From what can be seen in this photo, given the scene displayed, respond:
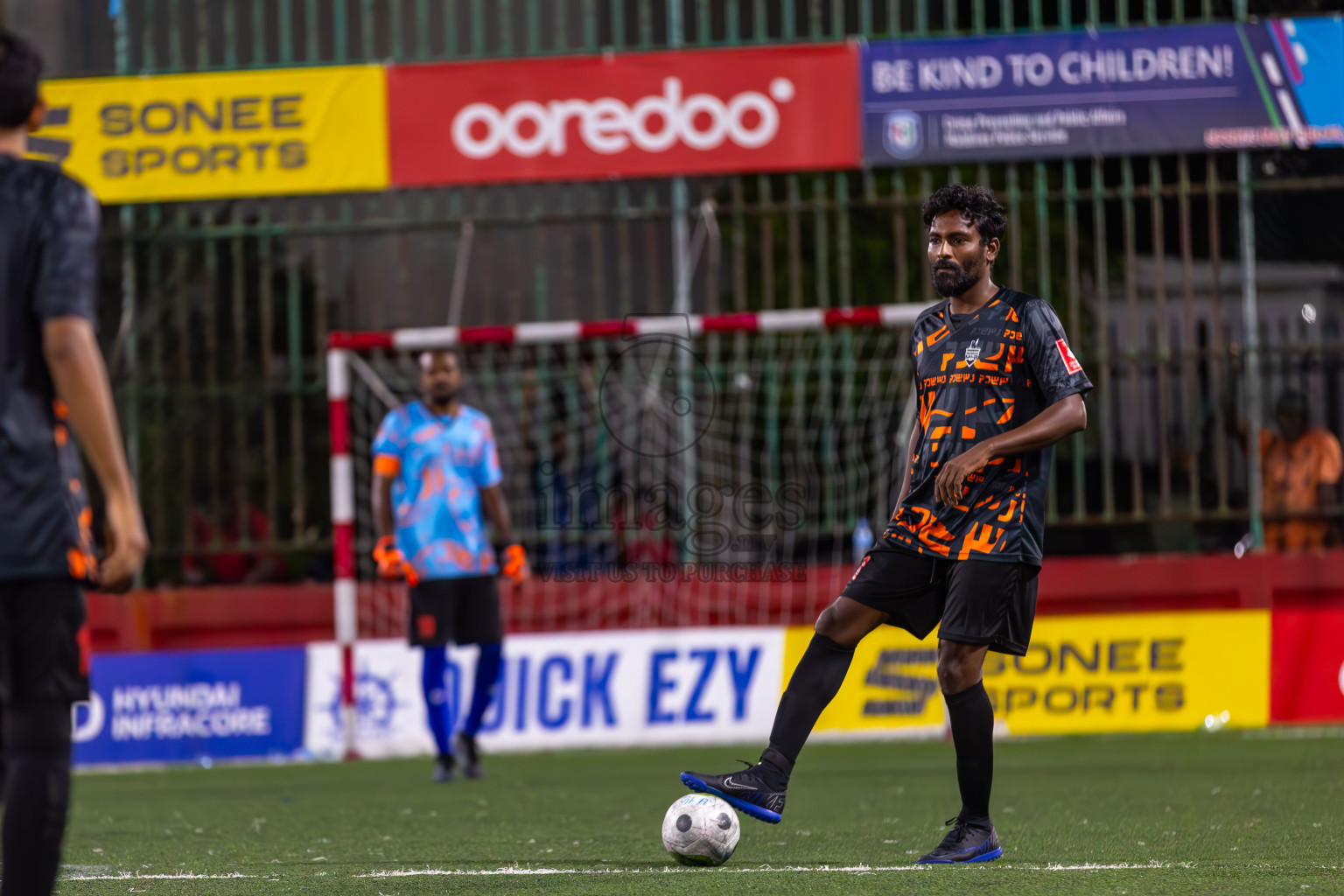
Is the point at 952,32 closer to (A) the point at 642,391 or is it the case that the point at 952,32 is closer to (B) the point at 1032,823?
(A) the point at 642,391

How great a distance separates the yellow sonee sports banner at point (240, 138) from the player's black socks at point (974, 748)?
730cm

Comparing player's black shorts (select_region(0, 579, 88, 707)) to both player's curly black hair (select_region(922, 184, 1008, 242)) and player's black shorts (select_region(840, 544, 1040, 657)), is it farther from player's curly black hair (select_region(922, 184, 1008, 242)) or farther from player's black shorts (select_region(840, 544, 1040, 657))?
player's curly black hair (select_region(922, 184, 1008, 242))

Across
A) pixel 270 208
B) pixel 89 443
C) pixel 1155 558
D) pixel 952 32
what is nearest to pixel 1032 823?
pixel 89 443

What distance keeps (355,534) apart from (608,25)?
3.71m

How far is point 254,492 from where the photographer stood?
38.5 ft

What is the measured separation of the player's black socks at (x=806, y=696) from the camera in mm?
5246

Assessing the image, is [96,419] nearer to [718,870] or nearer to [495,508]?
[718,870]

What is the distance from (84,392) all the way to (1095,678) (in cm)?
796

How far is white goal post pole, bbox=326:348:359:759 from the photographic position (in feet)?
33.8

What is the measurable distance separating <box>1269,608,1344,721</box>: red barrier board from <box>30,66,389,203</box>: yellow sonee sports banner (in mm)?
5982

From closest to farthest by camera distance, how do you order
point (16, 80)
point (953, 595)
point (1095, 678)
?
point (16, 80)
point (953, 595)
point (1095, 678)

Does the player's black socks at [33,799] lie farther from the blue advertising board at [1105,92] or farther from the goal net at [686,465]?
the blue advertising board at [1105,92]

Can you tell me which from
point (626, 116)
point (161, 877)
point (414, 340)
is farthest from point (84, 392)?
point (626, 116)

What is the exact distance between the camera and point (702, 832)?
518cm
